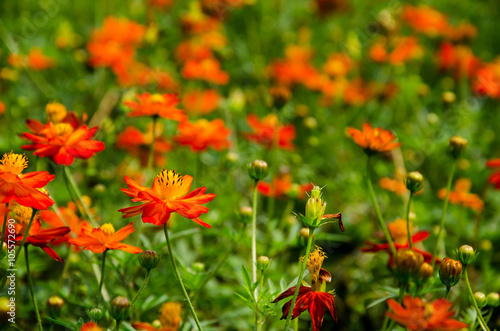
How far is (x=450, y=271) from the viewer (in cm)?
96

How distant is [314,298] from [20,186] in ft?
1.78

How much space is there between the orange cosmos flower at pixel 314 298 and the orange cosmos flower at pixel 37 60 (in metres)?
1.66

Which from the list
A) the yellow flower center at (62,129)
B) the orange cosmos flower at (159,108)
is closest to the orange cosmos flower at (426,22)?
the orange cosmos flower at (159,108)

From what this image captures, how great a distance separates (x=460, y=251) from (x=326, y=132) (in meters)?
1.31

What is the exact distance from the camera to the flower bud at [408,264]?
92 cm

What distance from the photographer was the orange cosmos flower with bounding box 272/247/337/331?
3.00 ft

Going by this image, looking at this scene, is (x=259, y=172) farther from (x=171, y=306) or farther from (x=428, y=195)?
(x=428, y=195)

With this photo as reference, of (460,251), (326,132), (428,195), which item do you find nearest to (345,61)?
(326,132)

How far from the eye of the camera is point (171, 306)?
1.12 meters

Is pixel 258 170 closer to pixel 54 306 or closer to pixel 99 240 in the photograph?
pixel 99 240

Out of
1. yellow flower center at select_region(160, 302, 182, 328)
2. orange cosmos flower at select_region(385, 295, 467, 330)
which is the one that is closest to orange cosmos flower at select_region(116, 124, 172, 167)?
yellow flower center at select_region(160, 302, 182, 328)

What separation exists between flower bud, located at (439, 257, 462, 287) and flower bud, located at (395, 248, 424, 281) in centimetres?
6

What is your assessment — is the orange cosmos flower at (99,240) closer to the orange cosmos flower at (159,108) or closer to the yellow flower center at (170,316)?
the yellow flower center at (170,316)

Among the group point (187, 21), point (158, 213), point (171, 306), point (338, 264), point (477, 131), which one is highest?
point (158, 213)
